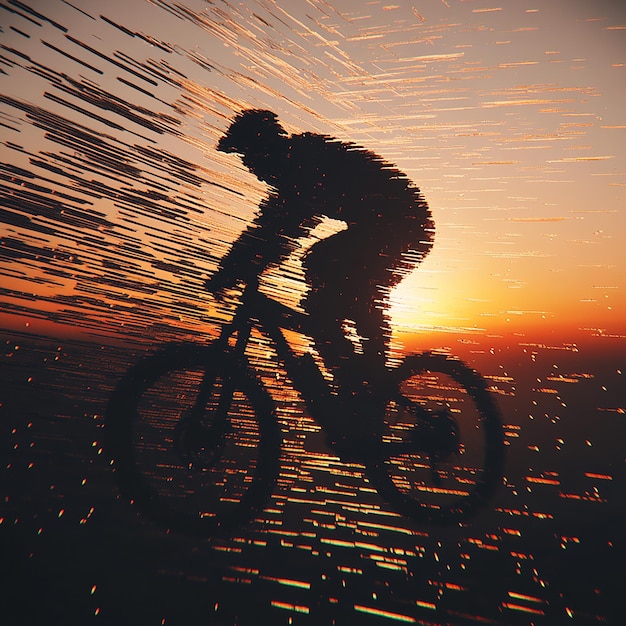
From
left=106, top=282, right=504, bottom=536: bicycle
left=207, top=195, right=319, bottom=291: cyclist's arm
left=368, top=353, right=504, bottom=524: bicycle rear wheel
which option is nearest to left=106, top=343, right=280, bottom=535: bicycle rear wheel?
left=106, top=282, right=504, bottom=536: bicycle

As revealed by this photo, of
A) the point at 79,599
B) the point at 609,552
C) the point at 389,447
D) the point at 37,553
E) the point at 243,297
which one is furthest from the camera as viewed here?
the point at 389,447

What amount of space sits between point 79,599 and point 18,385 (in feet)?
2.54

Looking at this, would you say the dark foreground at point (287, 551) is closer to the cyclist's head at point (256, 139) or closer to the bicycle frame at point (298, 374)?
the bicycle frame at point (298, 374)

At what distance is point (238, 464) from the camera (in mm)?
2520

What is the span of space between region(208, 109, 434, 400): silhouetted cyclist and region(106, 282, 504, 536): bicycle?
161 mm

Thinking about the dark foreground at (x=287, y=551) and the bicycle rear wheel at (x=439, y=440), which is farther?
the bicycle rear wheel at (x=439, y=440)

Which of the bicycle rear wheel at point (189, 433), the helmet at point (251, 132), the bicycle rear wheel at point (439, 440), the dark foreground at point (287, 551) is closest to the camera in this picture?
the dark foreground at point (287, 551)

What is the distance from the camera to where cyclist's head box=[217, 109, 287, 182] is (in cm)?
208

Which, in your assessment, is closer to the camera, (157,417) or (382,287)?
(157,417)

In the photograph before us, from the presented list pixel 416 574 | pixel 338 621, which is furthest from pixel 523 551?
pixel 338 621

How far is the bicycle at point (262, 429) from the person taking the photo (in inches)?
74.3

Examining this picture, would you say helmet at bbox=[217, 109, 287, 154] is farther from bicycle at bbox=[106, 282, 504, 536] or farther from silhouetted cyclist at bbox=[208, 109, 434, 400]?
bicycle at bbox=[106, 282, 504, 536]

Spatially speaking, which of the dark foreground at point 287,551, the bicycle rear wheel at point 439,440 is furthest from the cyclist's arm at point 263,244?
the bicycle rear wheel at point 439,440

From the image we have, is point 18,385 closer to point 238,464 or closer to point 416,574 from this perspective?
point 238,464
